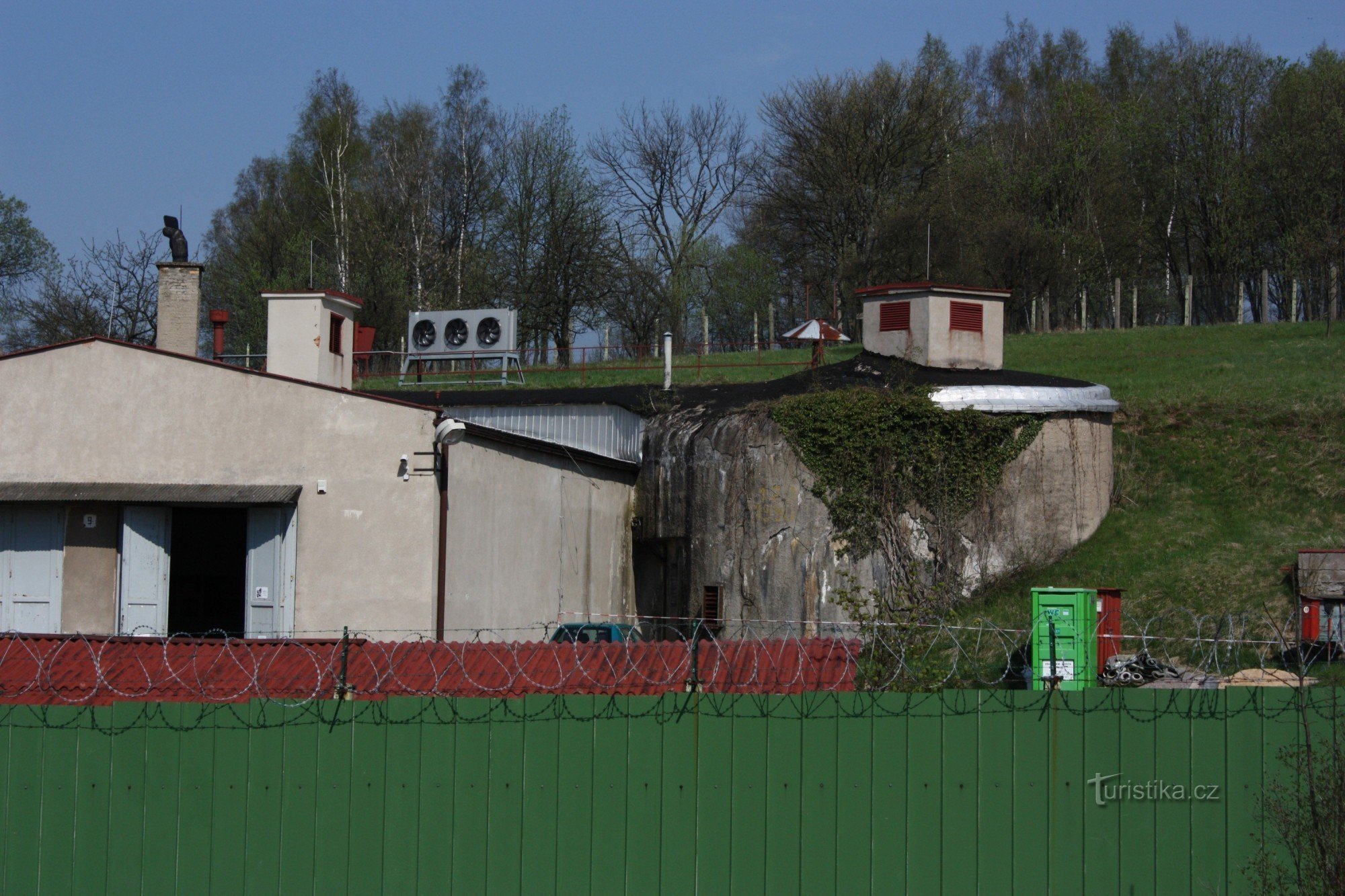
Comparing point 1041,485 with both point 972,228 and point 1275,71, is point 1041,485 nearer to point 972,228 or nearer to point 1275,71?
point 972,228

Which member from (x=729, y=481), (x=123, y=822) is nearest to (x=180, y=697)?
(x=123, y=822)

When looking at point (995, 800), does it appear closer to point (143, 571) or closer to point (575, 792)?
point (575, 792)

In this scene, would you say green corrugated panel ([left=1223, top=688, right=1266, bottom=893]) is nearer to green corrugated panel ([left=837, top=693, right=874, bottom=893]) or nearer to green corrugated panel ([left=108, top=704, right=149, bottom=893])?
green corrugated panel ([left=837, top=693, right=874, bottom=893])

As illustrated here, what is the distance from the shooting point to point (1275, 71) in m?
52.6

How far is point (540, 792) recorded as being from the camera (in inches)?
362

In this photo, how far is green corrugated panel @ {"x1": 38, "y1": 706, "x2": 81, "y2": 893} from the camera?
9.34m

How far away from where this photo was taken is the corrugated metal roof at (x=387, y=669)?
9.46 metres

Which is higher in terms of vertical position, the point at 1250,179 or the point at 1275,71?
the point at 1275,71

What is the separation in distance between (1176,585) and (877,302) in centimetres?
811

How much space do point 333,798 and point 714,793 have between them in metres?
2.76

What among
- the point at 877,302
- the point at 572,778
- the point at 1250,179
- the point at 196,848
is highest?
the point at 1250,179

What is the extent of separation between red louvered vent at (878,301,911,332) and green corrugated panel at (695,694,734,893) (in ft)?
55.1

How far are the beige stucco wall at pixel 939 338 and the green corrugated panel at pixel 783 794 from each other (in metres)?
16.3

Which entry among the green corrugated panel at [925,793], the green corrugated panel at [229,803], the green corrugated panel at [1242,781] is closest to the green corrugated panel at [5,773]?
the green corrugated panel at [229,803]
